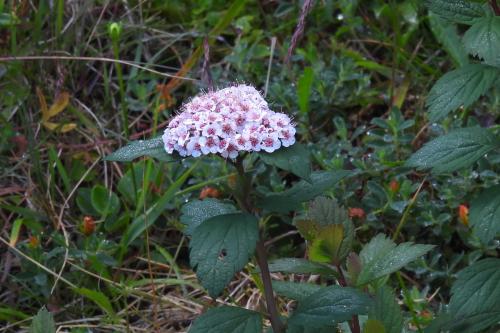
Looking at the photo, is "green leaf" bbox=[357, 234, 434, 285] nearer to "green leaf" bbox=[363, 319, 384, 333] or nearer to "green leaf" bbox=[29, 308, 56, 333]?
"green leaf" bbox=[363, 319, 384, 333]

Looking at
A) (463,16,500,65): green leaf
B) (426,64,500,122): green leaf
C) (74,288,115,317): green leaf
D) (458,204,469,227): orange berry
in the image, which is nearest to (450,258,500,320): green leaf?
(426,64,500,122): green leaf

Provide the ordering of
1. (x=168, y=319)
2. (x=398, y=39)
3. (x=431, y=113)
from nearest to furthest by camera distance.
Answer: (x=431, y=113)
(x=168, y=319)
(x=398, y=39)

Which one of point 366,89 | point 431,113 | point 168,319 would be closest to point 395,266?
point 431,113

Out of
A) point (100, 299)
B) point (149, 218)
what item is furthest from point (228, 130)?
point (149, 218)

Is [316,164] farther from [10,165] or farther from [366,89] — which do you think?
[10,165]

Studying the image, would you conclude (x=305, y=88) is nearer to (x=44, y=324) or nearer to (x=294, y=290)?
(x=294, y=290)
